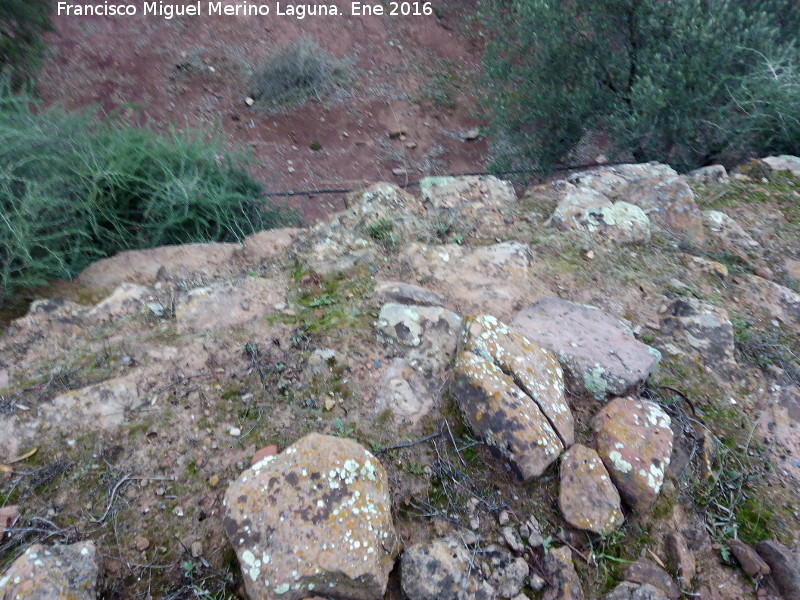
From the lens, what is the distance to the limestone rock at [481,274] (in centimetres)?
272

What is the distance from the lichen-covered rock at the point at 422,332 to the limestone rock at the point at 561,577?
0.81 meters

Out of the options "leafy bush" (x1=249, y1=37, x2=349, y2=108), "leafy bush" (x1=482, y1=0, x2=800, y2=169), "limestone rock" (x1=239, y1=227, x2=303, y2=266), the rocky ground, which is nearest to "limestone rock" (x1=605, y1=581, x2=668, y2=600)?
the rocky ground

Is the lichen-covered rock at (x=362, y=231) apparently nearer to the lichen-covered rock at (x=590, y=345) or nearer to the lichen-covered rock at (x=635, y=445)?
the lichen-covered rock at (x=590, y=345)

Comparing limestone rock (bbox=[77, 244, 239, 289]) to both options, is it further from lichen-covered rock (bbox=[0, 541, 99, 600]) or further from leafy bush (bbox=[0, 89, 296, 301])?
lichen-covered rock (bbox=[0, 541, 99, 600])

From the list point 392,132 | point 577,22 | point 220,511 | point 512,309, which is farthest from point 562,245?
point 392,132

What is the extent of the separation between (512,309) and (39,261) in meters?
2.33

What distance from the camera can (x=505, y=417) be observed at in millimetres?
1970

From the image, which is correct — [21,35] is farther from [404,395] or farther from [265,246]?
[404,395]

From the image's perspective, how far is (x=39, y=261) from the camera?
9.09 ft

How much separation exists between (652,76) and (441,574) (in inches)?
201

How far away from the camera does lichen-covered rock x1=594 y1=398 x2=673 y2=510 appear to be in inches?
75.6

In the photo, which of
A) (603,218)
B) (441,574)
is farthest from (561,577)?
(603,218)

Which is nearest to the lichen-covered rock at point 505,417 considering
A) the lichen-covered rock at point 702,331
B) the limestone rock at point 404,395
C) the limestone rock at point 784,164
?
the limestone rock at point 404,395

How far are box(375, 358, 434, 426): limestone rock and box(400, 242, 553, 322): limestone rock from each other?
538mm
